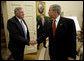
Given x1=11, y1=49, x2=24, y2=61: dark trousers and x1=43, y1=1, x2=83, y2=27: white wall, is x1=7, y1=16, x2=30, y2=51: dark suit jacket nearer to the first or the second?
x1=11, y1=49, x2=24, y2=61: dark trousers

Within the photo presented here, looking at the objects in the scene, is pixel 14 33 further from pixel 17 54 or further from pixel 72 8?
pixel 72 8

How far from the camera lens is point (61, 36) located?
1.74 metres

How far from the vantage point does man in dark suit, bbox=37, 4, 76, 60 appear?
169 cm

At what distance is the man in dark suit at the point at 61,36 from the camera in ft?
5.55

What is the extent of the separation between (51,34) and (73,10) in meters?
4.65

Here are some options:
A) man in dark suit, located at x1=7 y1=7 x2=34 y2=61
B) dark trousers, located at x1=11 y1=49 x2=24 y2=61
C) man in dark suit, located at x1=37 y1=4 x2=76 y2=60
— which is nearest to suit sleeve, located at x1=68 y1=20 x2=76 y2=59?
man in dark suit, located at x1=37 y1=4 x2=76 y2=60

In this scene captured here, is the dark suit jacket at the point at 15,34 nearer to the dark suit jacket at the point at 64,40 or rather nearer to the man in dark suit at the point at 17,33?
the man in dark suit at the point at 17,33

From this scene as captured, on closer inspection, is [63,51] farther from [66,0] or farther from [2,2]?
[66,0]

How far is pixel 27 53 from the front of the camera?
3.69 m

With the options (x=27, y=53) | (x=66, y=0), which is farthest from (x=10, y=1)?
(x=66, y=0)

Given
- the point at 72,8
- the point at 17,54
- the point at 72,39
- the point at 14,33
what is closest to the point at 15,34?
the point at 14,33

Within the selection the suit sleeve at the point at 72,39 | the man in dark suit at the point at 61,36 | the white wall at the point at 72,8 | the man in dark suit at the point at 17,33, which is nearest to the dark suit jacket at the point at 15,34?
the man in dark suit at the point at 17,33

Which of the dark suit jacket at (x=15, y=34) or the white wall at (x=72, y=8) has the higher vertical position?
the white wall at (x=72, y=8)

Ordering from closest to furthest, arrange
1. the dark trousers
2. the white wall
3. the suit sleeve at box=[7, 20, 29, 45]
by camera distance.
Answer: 1. the suit sleeve at box=[7, 20, 29, 45]
2. the dark trousers
3. the white wall
